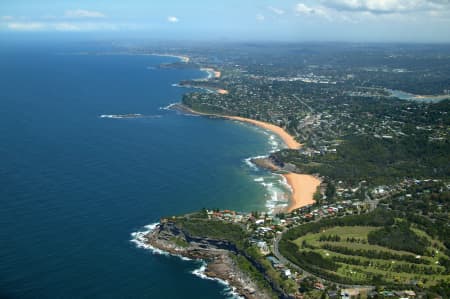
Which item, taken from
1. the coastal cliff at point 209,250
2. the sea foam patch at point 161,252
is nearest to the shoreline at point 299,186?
the coastal cliff at point 209,250

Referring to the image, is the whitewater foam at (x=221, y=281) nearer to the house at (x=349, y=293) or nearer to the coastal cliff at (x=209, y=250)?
the coastal cliff at (x=209, y=250)

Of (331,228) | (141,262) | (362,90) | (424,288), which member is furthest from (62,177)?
(362,90)

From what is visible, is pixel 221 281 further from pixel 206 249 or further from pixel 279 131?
pixel 279 131

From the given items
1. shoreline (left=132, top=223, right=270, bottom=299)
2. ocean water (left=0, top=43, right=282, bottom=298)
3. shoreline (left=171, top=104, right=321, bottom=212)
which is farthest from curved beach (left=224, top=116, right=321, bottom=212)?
shoreline (left=132, top=223, right=270, bottom=299)

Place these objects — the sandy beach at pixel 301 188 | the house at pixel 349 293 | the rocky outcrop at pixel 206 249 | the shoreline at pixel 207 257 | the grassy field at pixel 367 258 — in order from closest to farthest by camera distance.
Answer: the house at pixel 349 293, the shoreline at pixel 207 257, the grassy field at pixel 367 258, the rocky outcrop at pixel 206 249, the sandy beach at pixel 301 188

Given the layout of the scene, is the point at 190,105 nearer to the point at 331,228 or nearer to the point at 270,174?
the point at 270,174
